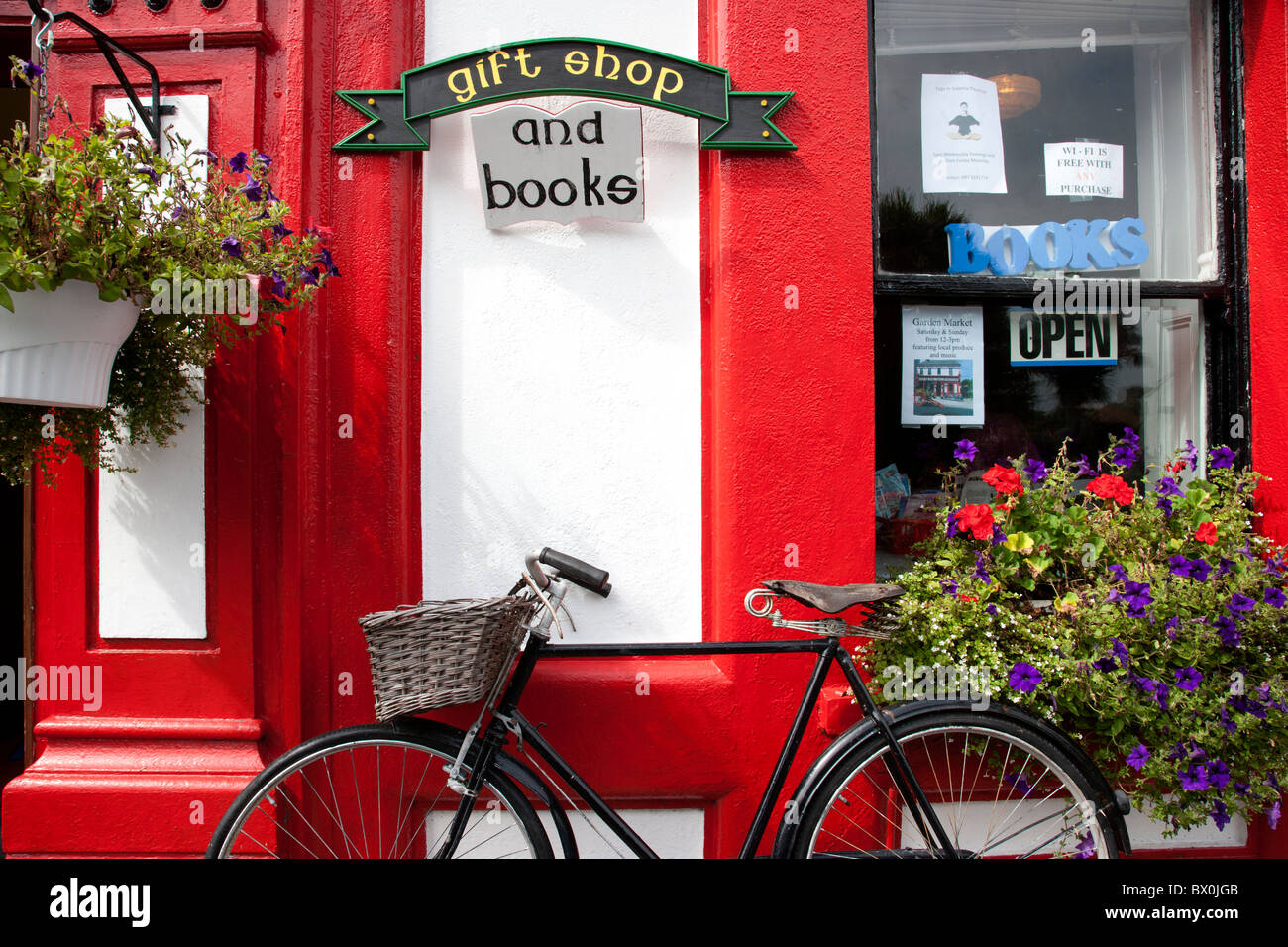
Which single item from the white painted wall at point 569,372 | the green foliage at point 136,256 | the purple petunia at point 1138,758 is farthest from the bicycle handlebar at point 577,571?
the purple petunia at point 1138,758

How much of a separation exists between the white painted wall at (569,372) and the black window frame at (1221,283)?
0.81 meters

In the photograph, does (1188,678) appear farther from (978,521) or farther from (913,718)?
(913,718)

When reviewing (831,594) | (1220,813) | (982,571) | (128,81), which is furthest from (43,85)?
(1220,813)

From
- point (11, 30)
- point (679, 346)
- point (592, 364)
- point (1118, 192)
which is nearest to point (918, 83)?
point (1118, 192)

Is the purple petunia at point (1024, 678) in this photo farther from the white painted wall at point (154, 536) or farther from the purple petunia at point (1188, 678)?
the white painted wall at point (154, 536)

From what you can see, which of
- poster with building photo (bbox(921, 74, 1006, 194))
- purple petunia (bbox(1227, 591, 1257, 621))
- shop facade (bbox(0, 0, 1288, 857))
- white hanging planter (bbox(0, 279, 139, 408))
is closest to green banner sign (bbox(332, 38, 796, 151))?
shop facade (bbox(0, 0, 1288, 857))

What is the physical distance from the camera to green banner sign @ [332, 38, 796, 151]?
108 inches

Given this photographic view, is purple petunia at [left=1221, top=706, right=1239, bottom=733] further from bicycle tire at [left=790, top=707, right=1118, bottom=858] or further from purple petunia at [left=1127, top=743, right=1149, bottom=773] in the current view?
bicycle tire at [left=790, top=707, right=1118, bottom=858]

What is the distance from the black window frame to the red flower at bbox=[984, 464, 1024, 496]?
28.0 inches

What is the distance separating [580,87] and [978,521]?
6.59 feet

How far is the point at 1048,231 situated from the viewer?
120 inches

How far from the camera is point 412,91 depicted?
276cm
